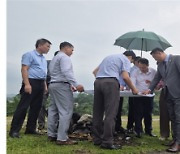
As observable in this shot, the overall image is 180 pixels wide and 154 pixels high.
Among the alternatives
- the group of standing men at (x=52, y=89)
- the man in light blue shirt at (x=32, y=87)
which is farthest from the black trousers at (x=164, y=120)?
the man in light blue shirt at (x=32, y=87)

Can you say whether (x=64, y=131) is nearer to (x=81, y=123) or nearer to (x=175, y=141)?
(x=81, y=123)

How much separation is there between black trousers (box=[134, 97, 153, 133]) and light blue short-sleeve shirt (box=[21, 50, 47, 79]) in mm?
2066

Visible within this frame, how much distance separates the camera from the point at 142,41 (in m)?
7.30

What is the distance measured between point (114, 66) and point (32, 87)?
5.89 ft

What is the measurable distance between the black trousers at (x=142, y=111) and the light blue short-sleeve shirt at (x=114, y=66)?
153cm

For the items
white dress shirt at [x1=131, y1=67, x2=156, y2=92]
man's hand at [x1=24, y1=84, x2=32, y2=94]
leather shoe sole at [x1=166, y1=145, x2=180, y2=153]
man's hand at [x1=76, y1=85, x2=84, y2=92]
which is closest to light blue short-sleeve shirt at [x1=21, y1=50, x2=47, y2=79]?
man's hand at [x1=24, y1=84, x2=32, y2=94]

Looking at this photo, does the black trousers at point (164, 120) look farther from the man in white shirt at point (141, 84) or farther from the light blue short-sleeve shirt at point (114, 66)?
the light blue short-sleeve shirt at point (114, 66)

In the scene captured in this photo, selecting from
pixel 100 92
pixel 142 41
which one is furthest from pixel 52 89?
pixel 142 41

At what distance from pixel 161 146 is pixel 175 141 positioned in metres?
0.32

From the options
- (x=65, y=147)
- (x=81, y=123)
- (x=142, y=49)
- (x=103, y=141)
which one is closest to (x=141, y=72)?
(x=142, y=49)

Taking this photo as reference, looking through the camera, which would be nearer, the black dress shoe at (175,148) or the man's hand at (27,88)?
the black dress shoe at (175,148)

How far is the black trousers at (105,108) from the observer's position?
5.06 m

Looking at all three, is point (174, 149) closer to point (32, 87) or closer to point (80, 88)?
point (80, 88)

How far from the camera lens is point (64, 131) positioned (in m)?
5.25
